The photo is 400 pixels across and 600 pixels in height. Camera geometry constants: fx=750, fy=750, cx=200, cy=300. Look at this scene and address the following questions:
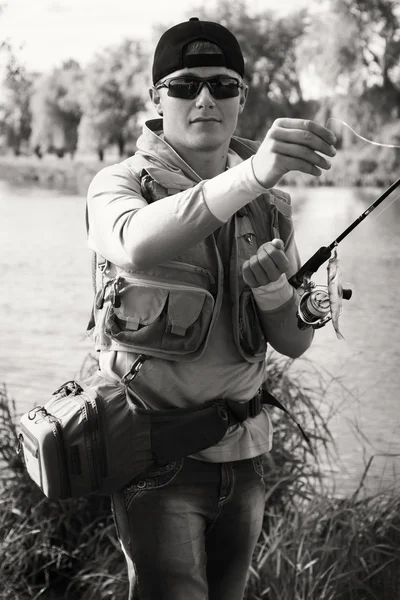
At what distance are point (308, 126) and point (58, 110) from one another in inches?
293

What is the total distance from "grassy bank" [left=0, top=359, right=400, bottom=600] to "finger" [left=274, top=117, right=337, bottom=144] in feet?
5.27

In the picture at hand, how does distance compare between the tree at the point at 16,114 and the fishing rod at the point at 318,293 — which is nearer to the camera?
the fishing rod at the point at 318,293

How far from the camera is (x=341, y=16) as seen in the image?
8.28 metres

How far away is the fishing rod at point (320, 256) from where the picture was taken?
1.50 meters

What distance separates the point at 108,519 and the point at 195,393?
1.36 metres

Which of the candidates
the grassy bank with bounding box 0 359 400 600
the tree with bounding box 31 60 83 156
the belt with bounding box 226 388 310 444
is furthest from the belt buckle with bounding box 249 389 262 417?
the tree with bounding box 31 60 83 156

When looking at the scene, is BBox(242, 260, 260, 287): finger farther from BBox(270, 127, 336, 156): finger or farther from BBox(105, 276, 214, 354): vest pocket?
BBox(270, 127, 336, 156): finger

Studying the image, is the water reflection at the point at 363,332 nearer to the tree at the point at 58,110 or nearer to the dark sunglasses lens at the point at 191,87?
the dark sunglasses lens at the point at 191,87

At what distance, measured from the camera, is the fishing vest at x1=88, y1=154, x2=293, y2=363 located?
156 centimetres

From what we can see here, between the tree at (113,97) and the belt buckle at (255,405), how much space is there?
668 centimetres

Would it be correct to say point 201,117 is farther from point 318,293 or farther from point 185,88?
point 318,293

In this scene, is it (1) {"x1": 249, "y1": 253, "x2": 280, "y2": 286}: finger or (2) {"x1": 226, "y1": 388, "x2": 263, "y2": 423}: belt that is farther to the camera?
(2) {"x1": 226, "y1": 388, "x2": 263, "y2": 423}: belt

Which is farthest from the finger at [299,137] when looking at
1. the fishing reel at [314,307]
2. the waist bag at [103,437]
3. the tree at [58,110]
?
the tree at [58,110]

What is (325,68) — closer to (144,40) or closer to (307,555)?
(144,40)
